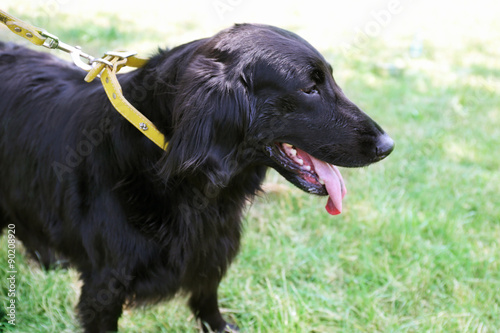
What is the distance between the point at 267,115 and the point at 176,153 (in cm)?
38

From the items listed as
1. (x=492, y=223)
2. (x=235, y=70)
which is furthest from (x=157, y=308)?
(x=492, y=223)

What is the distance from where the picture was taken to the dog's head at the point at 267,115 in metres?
1.72

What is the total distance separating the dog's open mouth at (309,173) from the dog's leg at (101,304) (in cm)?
87

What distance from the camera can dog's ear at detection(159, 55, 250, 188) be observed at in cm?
170

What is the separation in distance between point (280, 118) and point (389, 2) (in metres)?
6.95

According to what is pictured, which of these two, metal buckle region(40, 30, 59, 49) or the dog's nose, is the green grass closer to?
the dog's nose

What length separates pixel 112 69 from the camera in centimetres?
191

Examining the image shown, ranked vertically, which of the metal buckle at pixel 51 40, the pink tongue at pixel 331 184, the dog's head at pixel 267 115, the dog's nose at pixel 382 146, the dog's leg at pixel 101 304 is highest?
the metal buckle at pixel 51 40

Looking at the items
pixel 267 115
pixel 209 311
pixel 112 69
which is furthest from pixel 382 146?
pixel 209 311

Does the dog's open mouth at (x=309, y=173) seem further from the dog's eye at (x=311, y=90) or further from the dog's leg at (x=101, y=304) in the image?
the dog's leg at (x=101, y=304)

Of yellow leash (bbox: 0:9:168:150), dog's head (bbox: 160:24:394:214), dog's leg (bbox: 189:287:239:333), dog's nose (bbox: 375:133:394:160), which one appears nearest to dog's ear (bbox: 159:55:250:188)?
dog's head (bbox: 160:24:394:214)

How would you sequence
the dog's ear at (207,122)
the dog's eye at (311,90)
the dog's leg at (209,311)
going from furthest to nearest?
1. the dog's leg at (209,311)
2. the dog's eye at (311,90)
3. the dog's ear at (207,122)

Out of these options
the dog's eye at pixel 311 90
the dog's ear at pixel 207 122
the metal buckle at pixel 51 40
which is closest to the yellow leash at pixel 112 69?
the metal buckle at pixel 51 40

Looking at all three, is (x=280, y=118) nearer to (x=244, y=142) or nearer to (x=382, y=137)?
(x=244, y=142)
